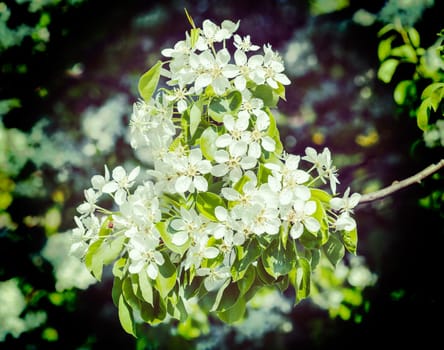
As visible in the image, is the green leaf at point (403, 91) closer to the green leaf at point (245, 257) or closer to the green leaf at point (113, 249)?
Result: the green leaf at point (245, 257)

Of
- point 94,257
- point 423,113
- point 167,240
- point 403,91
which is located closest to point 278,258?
point 167,240

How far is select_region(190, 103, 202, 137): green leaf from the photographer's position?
26.7 inches

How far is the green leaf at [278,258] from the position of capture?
0.65 meters

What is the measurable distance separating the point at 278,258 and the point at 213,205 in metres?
0.11

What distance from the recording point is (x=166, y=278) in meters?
0.65

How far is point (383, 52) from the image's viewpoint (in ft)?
4.50

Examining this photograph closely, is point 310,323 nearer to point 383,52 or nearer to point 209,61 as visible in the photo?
point 383,52

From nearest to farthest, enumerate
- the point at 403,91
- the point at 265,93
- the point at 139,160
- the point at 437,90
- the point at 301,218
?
1. the point at 301,218
2. the point at 265,93
3. the point at 437,90
4. the point at 403,91
5. the point at 139,160

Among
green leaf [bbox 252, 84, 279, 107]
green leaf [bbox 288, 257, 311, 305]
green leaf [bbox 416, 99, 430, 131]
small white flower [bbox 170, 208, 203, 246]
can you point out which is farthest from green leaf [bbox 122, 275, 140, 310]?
green leaf [bbox 416, 99, 430, 131]

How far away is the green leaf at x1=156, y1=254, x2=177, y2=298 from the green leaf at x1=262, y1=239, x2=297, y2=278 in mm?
124

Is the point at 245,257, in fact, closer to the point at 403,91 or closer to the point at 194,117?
the point at 194,117

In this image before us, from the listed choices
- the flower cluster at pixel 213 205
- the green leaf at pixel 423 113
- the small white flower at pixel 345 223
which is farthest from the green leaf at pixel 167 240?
the green leaf at pixel 423 113

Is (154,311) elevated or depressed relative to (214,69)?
depressed

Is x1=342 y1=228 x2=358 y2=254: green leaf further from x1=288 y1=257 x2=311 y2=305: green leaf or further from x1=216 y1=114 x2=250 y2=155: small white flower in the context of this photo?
x1=216 y1=114 x2=250 y2=155: small white flower
